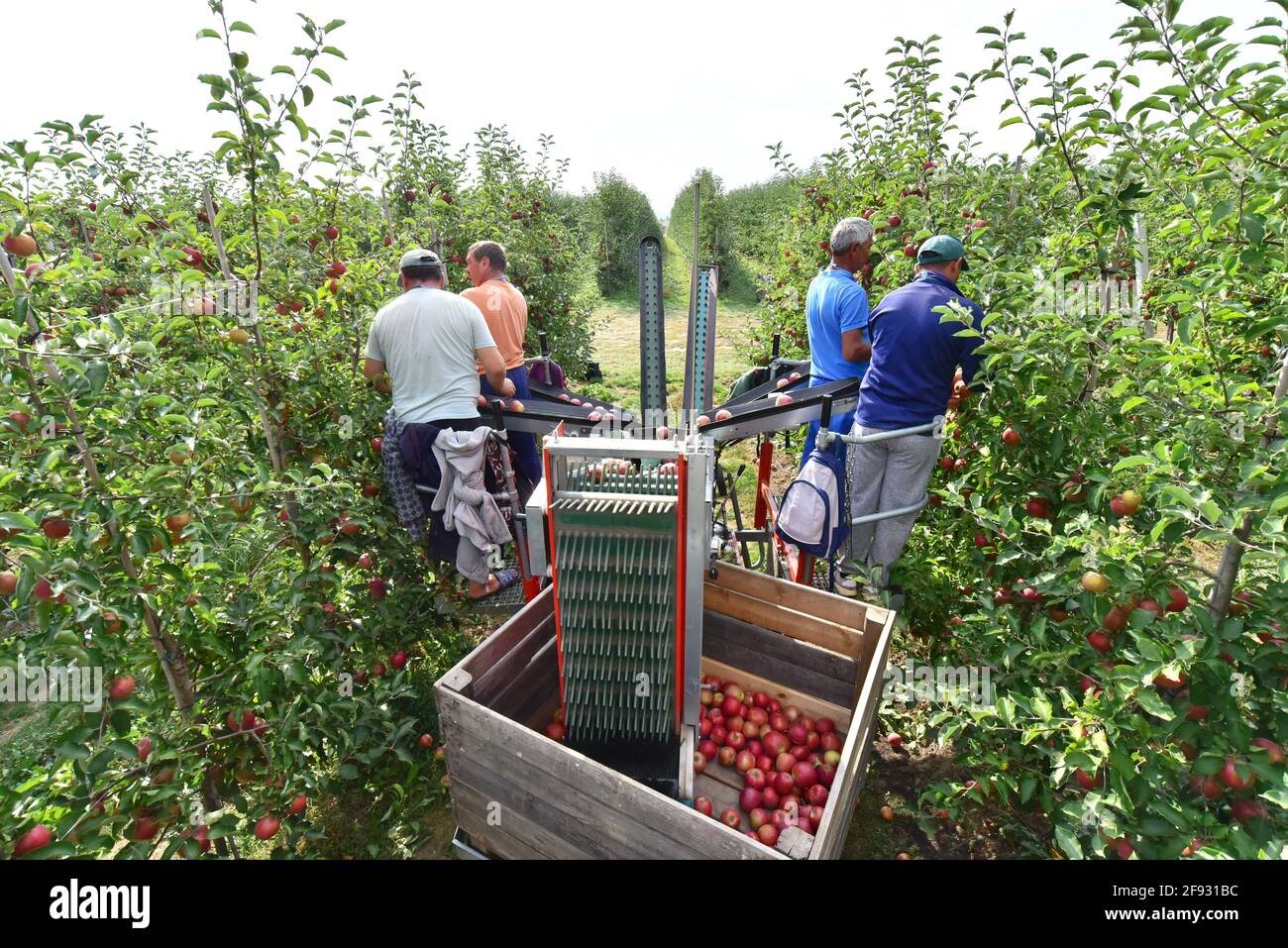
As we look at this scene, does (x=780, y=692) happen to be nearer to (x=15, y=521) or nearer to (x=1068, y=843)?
(x=1068, y=843)

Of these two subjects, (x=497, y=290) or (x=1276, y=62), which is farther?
(x=497, y=290)

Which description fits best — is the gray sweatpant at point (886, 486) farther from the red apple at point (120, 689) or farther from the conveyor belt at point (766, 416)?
the red apple at point (120, 689)

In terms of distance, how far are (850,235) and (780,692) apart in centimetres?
234

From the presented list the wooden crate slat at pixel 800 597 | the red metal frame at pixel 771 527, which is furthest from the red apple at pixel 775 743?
the red metal frame at pixel 771 527

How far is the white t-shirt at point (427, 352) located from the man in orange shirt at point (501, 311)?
0.72m

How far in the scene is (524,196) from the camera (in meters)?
7.08

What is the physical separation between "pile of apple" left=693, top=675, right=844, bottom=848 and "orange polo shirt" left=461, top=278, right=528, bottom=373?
93.8 inches

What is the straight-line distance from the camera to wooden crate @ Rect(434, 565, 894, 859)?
1.75m

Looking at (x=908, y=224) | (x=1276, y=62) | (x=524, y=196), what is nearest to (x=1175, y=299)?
(x=1276, y=62)

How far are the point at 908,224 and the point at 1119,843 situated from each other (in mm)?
3003

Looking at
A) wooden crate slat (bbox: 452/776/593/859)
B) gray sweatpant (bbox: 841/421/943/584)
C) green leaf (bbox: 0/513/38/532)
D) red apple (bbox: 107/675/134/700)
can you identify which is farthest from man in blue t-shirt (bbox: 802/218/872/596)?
green leaf (bbox: 0/513/38/532)

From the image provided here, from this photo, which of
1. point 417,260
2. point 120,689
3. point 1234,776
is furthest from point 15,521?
point 1234,776

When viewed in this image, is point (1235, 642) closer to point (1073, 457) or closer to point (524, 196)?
point (1073, 457)

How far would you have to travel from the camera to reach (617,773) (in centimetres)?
180
